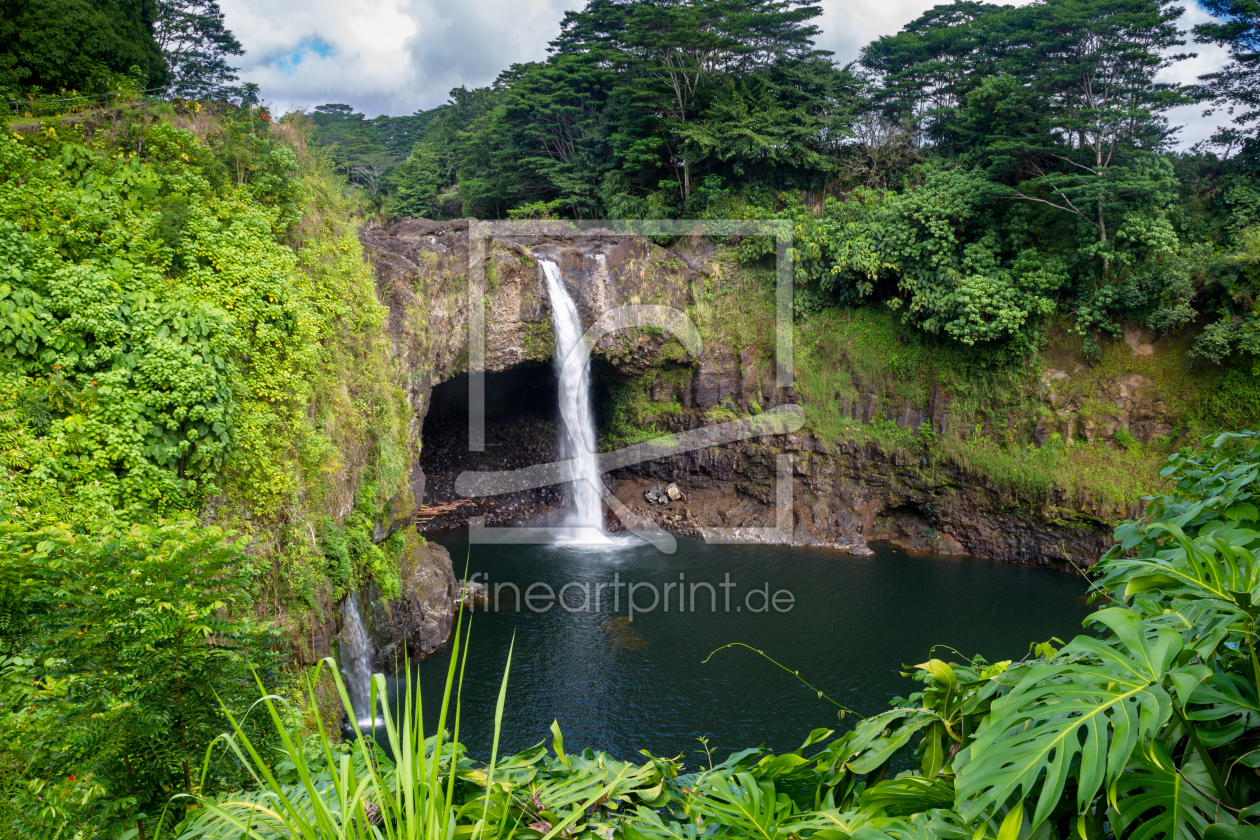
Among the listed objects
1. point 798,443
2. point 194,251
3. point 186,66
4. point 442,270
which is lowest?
point 798,443

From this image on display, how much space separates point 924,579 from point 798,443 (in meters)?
4.56

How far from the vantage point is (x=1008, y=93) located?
15359mm

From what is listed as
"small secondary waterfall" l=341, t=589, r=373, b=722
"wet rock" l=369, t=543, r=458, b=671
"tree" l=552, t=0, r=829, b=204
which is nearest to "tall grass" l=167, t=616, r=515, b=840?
"small secondary waterfall" l=341, t=589, r=373, b=722

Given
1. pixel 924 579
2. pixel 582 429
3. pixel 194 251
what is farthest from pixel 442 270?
pixel 924 579

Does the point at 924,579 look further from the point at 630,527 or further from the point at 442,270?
the point at 442,270

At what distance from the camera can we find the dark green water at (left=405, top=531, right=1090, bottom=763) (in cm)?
891

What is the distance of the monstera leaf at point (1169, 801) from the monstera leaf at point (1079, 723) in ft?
0.19

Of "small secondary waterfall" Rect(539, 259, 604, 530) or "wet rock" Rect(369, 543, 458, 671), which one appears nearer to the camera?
"wet rock" Rect(369, 543, 458, 671)

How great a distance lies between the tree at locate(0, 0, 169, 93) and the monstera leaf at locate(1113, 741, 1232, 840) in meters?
13.6

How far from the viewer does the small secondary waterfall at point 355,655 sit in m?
8.33

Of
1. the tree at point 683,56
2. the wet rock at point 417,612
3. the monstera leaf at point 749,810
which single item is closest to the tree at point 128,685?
the monstera leaf at point 749,810

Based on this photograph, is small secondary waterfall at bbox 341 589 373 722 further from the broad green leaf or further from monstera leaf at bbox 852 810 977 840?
the broad green leaf

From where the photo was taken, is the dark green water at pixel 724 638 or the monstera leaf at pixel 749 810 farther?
the dark green water at pixel 724 638

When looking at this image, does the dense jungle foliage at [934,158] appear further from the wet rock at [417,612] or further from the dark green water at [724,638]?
the wet rock at [417,612]
